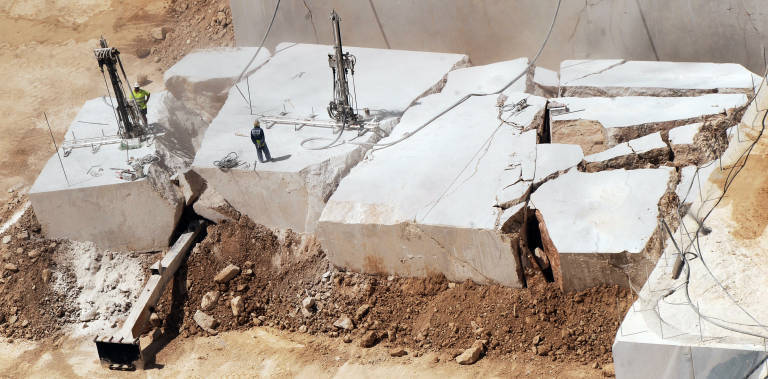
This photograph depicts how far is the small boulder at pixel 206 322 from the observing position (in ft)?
30.1

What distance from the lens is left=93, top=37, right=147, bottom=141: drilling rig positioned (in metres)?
10.3

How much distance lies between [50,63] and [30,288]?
732 cm

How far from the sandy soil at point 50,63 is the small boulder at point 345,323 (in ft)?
19.2

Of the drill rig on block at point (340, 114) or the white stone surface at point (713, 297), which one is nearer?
the white stone surface at point (713, 297)

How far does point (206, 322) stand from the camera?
919cm

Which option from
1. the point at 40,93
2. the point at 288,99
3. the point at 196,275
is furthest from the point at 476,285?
the point at 40,93

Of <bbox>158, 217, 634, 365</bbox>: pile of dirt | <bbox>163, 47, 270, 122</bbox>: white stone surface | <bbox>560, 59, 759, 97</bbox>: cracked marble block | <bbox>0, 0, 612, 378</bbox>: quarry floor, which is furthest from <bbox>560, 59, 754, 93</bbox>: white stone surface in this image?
<bbox>163, 47, 270, 122</bbox>: white stone surface

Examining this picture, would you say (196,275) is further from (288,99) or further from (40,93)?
(40,93)

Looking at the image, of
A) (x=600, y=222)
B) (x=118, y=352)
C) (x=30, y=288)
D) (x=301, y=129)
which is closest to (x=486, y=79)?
(x=301, y=129)

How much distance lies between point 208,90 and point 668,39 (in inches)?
243

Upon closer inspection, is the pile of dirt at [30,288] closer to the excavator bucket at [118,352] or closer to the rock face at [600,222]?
the excavator bucket at [118,352]

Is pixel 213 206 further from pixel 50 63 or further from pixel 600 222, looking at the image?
pixel 50 63

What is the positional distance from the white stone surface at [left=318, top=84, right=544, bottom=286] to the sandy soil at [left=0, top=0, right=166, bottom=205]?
18.6ft

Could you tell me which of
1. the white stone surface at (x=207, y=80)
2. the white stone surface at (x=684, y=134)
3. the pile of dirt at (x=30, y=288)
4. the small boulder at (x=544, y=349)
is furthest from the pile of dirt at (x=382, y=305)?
the white stone surface at (x=207, y=80)
